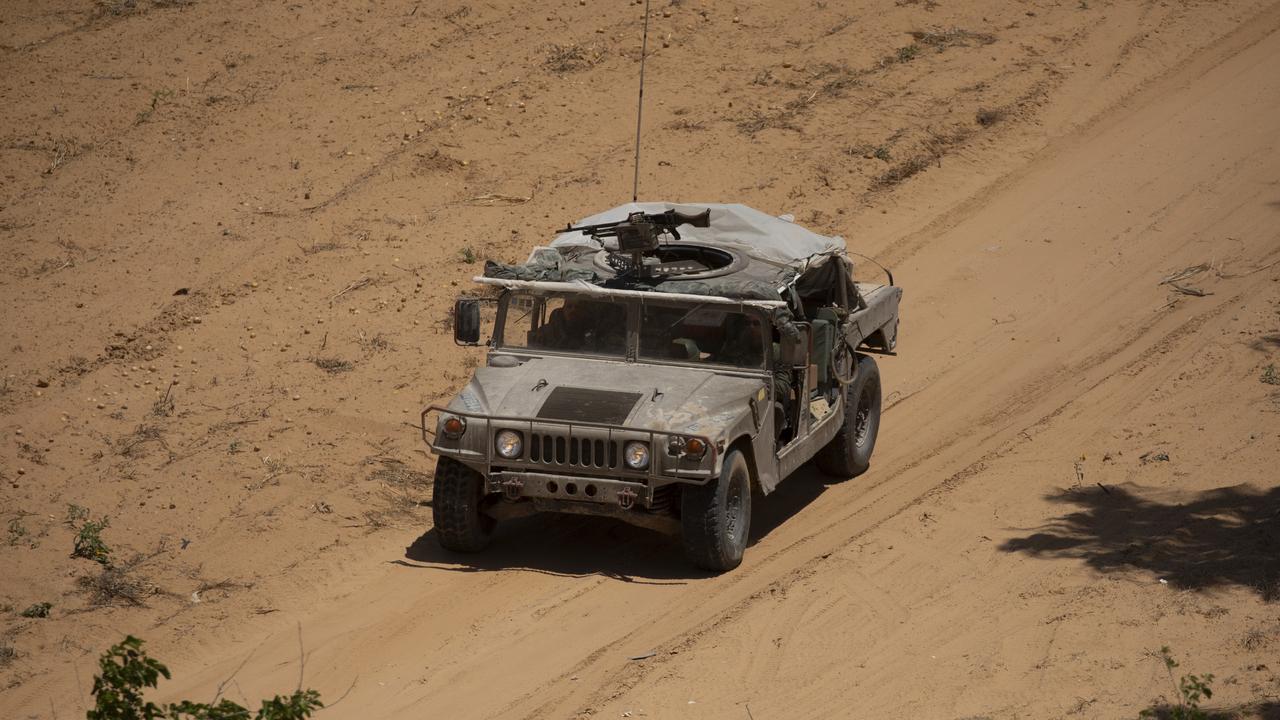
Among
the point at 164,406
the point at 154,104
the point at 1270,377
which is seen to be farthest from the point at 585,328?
the point at 154,104

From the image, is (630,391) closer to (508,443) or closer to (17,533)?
(508,443)

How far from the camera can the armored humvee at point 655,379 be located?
9.73 metres

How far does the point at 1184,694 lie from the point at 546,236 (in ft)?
31.7

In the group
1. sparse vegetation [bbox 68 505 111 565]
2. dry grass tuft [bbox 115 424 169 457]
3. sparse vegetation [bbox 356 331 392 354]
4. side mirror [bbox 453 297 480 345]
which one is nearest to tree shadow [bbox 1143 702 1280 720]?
side mirror [bbox 453 297 480 345]

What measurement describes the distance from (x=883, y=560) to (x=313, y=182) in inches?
365

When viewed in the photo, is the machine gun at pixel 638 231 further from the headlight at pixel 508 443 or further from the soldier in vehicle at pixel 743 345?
the headlight at pixel 508 443

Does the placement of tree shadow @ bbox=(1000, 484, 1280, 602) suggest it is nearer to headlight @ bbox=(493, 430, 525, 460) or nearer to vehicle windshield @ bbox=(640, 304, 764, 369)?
vehicle windshield @ bbox=(640, 304, 764, 369)

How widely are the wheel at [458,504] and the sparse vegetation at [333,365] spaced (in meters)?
3.86

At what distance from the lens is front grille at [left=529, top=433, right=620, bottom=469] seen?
31.8 ft

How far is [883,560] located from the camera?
1027 cm

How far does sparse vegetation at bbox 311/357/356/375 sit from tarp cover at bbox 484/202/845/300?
2908mm

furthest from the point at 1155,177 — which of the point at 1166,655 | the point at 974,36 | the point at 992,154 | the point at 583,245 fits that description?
the point at 1166,655

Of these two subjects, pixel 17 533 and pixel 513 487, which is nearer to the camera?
pixel 513 487

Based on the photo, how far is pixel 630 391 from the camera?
1013 centimetres
